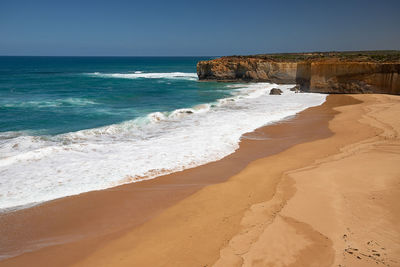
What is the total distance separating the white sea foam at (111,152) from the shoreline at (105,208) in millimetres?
482

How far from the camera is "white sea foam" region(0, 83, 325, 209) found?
27.3 feet

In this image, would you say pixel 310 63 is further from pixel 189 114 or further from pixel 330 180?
pixel 330 180

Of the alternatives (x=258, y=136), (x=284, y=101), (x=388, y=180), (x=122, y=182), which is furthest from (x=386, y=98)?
(x=122, y=182)

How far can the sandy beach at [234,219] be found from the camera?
5078 millimetres

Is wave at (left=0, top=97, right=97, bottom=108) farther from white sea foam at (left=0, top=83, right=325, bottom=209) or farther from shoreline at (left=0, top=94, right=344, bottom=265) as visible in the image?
shoreline at (left=0, top=94, right=344, bottom=265)

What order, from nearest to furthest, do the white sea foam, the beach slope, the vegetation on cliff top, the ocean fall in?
1. the beach slope
2. the white sea foam
3. the ocean
4. the vegetation on cliff top

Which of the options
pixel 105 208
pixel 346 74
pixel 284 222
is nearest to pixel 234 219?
pixel 284 222

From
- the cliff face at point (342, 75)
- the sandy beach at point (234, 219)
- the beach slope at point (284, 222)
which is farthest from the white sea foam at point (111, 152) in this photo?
the cliff face at point (342, 75)

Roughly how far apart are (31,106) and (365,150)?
836 inches

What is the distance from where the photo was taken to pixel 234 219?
20.4 ft

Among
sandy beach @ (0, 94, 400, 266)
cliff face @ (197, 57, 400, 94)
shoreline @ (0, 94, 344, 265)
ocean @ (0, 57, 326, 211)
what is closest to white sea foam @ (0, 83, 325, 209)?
ocean @ (0, 57, 326, 211)

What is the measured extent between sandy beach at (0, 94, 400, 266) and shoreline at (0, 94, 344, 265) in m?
0.02

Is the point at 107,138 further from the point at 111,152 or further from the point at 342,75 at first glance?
the point at 342,75

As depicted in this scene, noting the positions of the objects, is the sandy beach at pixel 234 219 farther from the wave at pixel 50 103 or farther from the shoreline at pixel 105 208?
the wave at pixel 50 103
